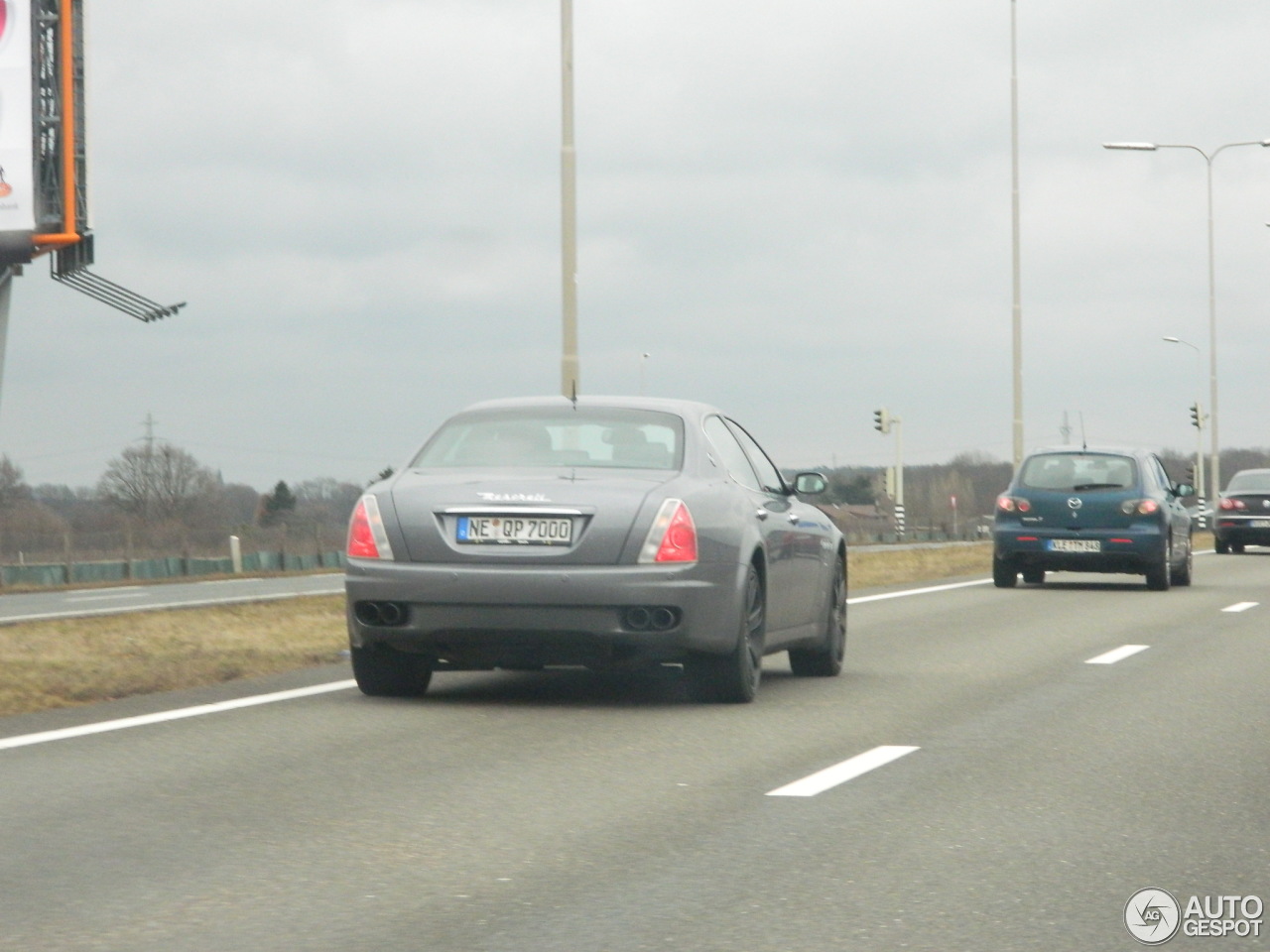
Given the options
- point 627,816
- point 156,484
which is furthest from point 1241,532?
point 156,484

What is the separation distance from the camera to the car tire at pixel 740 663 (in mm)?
10555

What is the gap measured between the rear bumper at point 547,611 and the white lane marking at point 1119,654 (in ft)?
14.6

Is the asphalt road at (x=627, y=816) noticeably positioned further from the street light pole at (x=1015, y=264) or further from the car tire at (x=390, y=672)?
the street light pole at (x=1015, y=264)

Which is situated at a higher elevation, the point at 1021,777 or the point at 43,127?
the point at 43,127

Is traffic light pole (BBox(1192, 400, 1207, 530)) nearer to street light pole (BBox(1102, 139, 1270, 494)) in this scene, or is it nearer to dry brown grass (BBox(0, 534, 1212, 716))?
street light pole (BBox(1102, 139, 1270, 494))

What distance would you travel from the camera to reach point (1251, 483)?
41.1m

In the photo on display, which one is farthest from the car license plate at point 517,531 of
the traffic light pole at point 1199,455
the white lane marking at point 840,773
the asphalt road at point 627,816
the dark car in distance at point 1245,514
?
the traffic light pole at point 1199,455

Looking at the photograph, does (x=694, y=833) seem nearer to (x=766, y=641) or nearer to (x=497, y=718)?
(x=497, y=718)

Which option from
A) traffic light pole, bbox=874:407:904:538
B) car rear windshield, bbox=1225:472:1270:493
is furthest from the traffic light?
car rear windshield, bbox=1225:472:1270:493

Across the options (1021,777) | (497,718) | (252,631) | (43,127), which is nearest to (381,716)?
(497,718)

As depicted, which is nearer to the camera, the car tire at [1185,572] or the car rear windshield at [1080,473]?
the car rear windshield at [1080,473]

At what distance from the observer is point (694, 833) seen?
679 cm

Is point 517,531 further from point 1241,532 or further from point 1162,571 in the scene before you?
point 1241,532

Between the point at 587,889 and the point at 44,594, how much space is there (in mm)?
33848
